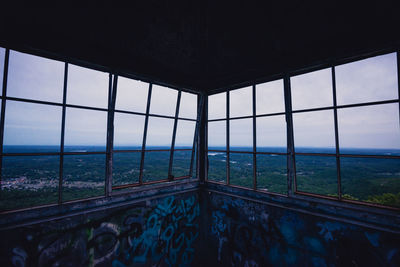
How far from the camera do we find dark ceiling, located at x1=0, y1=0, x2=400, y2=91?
1.79 metres

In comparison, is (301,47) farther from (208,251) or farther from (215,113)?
(208,251)

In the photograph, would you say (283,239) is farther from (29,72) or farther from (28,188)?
(28,188)

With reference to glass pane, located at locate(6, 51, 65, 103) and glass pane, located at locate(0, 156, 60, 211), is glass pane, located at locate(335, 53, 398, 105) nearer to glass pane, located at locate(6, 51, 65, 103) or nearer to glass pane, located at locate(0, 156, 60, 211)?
glass pane, located at locate(6, 51, 65, 103)

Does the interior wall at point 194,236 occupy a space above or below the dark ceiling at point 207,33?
below

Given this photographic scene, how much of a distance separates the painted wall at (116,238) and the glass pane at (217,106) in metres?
1.58

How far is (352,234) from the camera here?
76.7 inches

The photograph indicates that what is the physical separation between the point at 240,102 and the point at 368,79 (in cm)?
176

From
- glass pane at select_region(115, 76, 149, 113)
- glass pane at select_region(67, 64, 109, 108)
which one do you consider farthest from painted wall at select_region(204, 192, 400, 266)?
glass pane at select_region(67, 64, 109, 108)

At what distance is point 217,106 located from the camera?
3.43 m

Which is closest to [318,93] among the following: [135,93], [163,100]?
[163,100]

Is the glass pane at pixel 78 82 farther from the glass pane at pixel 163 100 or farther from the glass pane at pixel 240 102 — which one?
the glass pane at pixel 240 102

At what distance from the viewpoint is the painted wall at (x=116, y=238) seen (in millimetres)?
1811

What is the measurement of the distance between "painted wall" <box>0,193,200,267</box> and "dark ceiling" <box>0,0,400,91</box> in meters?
2.00

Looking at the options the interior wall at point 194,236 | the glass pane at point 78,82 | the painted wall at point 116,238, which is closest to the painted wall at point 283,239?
the interior wall at point 194,236
